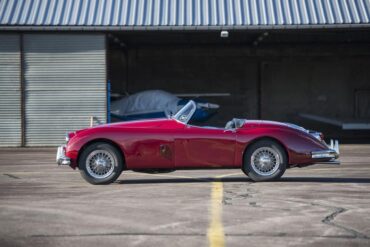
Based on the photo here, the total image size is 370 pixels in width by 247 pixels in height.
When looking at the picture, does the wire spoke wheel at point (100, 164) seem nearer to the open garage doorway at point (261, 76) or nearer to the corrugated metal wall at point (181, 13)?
the corrugated metal wall at point (181, 13)

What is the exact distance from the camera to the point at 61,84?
21.9 metres

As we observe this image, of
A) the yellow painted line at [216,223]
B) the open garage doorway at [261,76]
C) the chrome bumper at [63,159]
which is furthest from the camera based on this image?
the open garage doorway at [261,76]

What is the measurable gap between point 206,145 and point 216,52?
18.9m

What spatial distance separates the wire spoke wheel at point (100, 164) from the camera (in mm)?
10203

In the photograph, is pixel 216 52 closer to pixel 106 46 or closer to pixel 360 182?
pixel 106 46

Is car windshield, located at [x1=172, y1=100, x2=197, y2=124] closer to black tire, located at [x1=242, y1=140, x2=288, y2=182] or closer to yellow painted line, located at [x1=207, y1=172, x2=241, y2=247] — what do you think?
black tire, located at [x1=242, y1=140, x2=288, y2=182]

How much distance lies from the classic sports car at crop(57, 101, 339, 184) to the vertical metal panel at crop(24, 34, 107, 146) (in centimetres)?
1145

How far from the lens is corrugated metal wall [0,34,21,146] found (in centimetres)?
2167

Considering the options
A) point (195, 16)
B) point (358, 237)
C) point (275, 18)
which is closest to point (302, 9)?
point (275, 18)

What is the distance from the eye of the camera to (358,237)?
19.9 feet

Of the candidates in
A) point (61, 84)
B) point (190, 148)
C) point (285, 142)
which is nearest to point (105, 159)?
point (190, 148)

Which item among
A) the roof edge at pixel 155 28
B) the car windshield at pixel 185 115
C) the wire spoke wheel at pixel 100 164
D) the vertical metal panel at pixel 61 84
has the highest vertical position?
the roof edge at pixel 155 28

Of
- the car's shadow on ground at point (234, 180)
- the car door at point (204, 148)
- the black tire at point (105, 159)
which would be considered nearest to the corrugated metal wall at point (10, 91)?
the car's shadow on ground at point (234, 180)

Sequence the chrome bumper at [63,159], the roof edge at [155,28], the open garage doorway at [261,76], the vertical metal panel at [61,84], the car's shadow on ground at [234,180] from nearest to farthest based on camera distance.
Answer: the chrome bumper at [63,159], the car's shadow on ground at [234,180], the roof edge at [155,28], the vertical metal panel at [61,84], the open garage doorway at [261,76]
